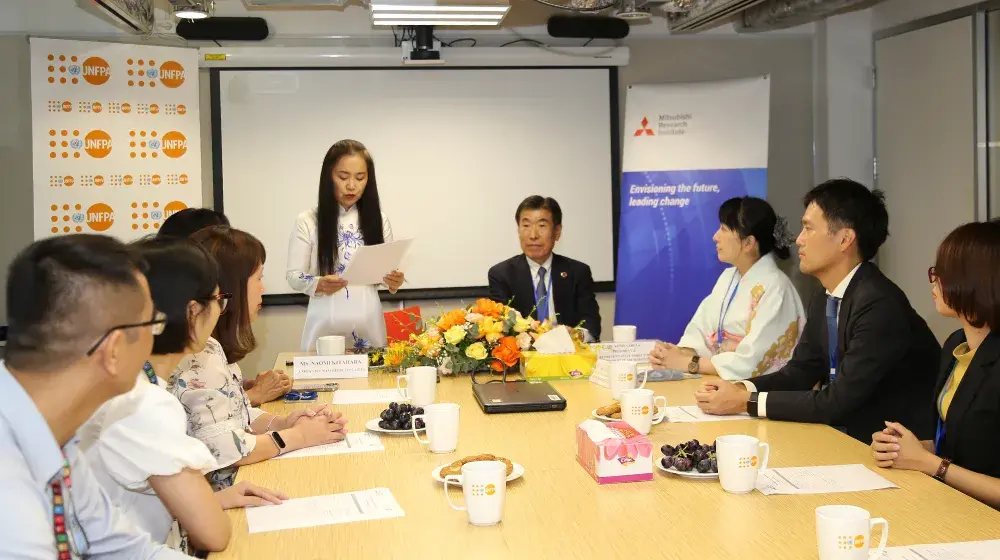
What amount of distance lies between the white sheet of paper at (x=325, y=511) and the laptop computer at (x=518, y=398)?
0.79 m

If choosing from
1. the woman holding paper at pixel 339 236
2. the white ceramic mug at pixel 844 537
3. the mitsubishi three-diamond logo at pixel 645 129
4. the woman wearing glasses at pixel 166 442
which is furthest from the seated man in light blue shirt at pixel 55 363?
the mitsubishi three-diamond logo at pixel 645 129

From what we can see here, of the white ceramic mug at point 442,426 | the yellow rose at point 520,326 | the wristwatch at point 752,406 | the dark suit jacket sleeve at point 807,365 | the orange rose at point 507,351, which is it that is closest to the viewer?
the white ceramic mug at point 442,426

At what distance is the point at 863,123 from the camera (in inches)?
246

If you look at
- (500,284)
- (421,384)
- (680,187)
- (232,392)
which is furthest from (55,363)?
(680,187)

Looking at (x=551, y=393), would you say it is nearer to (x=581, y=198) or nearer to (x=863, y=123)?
(x=581, y=198)

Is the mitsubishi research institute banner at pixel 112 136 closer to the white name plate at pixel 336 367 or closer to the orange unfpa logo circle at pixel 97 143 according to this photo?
the orange unfpa logo circle at pixel 97 143

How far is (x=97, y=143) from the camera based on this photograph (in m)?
5.46

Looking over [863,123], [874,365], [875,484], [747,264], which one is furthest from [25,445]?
[863,123]

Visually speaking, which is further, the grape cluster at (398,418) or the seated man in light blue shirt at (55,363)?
the grape cluster at (398,418)

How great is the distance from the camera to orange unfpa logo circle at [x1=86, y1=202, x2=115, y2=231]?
5445 mm

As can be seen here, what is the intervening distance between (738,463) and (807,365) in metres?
1.39

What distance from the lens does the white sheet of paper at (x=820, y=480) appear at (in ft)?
6.28

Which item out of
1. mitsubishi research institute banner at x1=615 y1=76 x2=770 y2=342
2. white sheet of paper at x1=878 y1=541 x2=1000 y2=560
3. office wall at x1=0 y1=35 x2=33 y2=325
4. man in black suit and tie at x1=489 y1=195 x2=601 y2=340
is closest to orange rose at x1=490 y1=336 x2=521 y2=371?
man in black suit and tie at x1=489 y1=195 x2=601 y2=340

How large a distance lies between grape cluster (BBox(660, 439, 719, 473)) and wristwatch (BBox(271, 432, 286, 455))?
0.94 metres
